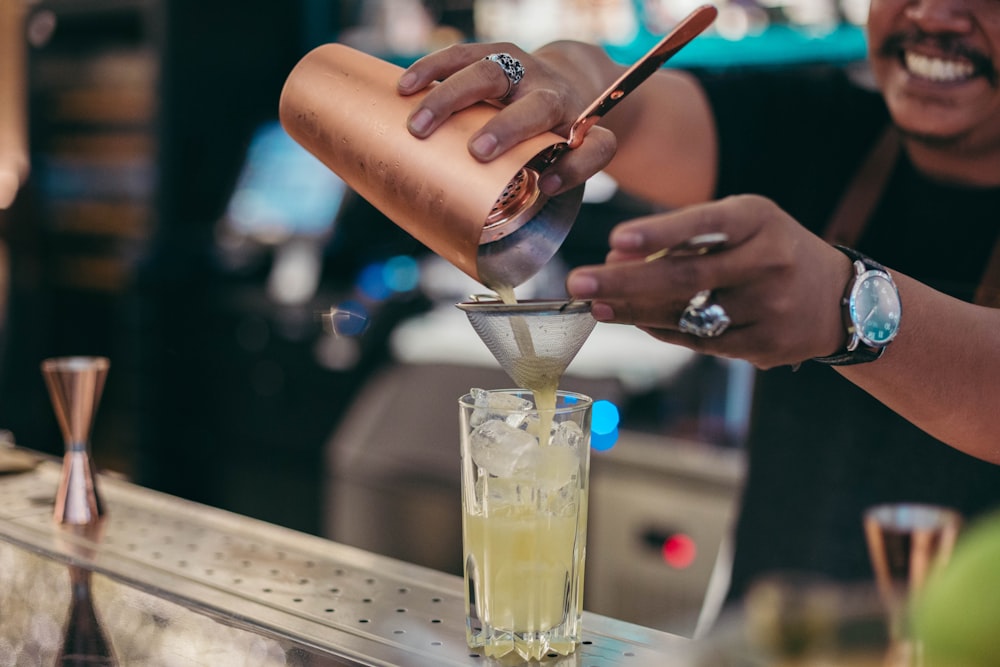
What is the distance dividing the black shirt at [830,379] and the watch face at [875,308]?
77 cm

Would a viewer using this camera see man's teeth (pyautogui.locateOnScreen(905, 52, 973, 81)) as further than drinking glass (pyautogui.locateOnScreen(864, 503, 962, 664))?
Yes

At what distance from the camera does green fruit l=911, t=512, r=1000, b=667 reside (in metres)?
0.48

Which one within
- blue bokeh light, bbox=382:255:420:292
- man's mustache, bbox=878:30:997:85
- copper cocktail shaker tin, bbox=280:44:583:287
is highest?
man's mustache, bbox=878:30:997:85

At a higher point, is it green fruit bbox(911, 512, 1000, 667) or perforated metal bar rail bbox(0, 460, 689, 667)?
green fruit bbox(911, 512, 1000, 667)

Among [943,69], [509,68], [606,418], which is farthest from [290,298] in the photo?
[509,68]

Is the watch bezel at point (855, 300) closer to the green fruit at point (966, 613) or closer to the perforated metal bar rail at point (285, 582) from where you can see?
the perforated metal bar rail at point (285, 582)

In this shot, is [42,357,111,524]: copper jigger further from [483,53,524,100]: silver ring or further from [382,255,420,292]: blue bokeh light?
[382,255,420,292]: blue bokeh light

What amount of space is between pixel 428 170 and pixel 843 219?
39.8 inches

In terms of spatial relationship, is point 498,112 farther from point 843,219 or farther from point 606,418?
point 606,418

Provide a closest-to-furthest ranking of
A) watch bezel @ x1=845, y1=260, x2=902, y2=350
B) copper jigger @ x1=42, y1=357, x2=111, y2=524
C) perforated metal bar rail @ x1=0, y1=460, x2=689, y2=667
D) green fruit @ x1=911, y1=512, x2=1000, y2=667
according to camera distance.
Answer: green fruit @ x1=911, y1=512, x2=1000, y2=667
watch bezel @ x1=845, y1=260, x2=902, y2=350
perforated metal bar rail @ x1=0, y1=460, x2=689, y2=667
copper jigger @ x1=42, y1=357, x2=111, y2=524

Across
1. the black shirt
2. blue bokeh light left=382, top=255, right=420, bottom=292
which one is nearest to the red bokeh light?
the black shirt

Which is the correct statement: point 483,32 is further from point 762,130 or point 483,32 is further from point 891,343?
point 891,343

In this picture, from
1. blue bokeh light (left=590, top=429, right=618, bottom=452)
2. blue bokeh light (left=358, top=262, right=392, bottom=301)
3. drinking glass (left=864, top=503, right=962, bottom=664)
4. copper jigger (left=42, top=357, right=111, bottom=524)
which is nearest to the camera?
drinking glass (left=864, top=503, right=962, bottom=664)

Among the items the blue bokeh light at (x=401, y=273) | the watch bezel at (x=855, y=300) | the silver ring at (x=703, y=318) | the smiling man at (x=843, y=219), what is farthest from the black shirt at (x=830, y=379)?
the blue bokeh light at (x=401, y=273)
